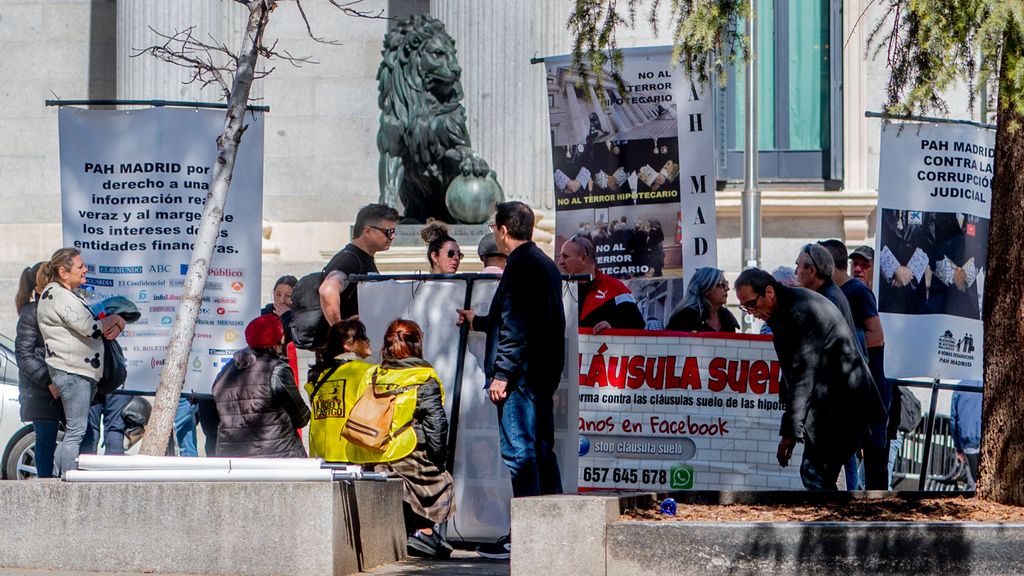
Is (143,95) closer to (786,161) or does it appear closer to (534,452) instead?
(786,161)

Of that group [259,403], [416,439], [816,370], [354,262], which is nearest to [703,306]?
[816,370]

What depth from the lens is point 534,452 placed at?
935cm

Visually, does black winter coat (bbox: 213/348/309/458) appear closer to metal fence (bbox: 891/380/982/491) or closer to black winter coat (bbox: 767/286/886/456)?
black winter coat (bbox: 767/286/886/456)

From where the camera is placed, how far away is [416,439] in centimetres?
975

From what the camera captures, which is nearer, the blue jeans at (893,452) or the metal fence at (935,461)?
the blue jeans at (893,452)

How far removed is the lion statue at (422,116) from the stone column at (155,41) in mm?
2387

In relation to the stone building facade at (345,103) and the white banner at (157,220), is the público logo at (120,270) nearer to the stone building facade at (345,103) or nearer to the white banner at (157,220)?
the white banner at (157,220)

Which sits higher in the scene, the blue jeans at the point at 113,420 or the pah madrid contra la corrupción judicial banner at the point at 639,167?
the pah madrid contra la corrupción judicial banner at the point at 639,167

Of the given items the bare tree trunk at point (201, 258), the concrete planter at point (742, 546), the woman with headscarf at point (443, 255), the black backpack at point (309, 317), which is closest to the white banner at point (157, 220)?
the black backpack at point (309, 317)

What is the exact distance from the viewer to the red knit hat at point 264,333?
10547mm

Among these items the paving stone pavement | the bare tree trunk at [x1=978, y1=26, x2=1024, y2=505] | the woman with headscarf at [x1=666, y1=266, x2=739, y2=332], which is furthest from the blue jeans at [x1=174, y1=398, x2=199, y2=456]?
the bare tree trunk at [x1=978, y1=26, x2=1024, y2=505]

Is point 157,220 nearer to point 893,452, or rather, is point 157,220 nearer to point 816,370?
point 816,370

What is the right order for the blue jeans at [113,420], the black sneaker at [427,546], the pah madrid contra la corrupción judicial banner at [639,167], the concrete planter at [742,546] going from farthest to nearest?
the blue jeans at [113,420], the pah madrid contra la corrupción judicial banner at [639,167], the black sneaker at [427,546], the concrete planter at [742,546]

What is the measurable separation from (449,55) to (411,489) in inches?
347
